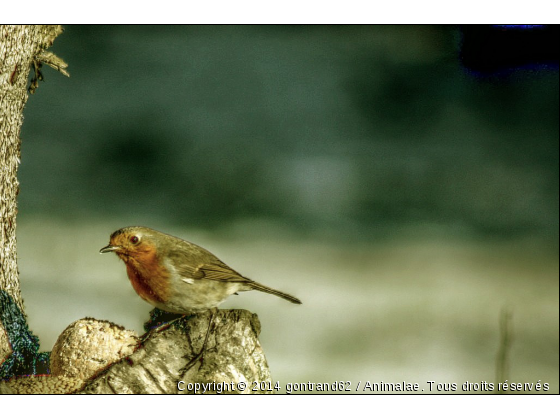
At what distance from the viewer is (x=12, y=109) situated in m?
4.18

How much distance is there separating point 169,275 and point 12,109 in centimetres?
171

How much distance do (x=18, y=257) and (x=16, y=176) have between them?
59 centimetres

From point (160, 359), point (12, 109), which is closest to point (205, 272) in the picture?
point (160, 359)

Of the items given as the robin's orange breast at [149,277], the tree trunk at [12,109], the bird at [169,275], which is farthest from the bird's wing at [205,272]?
the tree trunk at [12,109]

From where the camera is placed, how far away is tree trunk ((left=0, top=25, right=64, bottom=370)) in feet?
13.5

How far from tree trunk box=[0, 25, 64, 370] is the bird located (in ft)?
3.37

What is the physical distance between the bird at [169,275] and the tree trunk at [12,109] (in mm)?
1028

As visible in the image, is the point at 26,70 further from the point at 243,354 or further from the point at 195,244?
the point at 243,354

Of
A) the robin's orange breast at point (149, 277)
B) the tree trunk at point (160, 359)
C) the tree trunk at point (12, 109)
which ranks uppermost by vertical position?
the tree trunk at point (12, 109)

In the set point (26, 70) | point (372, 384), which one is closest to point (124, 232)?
point (26, 70)

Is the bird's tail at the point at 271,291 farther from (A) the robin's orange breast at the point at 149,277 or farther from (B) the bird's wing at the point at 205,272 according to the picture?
(A) the robin's orange breast at the point at 149,277

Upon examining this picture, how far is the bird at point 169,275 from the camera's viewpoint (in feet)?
12.1

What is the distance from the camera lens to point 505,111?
484 centimetres

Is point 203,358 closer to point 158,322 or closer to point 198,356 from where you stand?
point 198,356
